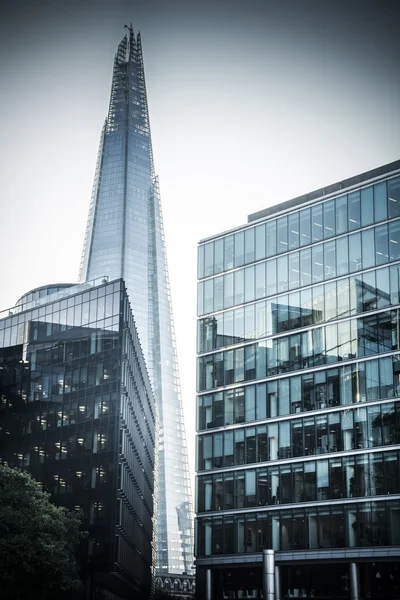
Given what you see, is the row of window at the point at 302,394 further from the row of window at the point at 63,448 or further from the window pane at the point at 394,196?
the window pane at the point at 394,196

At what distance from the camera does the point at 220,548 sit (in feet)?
288

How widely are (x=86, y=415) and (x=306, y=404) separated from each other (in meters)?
29.3

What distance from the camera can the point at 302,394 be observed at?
284 feet

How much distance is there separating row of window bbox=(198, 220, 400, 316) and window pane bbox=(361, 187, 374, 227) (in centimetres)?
113

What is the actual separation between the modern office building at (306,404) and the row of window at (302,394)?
5.3 inches

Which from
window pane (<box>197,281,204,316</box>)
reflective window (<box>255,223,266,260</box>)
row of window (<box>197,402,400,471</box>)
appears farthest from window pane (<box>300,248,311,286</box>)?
row of window (<box>197,402,400,471</box>)

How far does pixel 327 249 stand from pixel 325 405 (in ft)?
54.0

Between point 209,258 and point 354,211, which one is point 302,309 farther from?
point 209,258

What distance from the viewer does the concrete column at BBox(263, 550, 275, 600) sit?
265 ft

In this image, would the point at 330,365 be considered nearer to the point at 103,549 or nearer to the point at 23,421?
the point at 103,549

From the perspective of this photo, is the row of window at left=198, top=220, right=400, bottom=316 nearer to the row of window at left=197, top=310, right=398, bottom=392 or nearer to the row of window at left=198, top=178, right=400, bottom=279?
the row of window at left=198, top=178, right=400, bottom=279

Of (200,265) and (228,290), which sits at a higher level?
(200,265)

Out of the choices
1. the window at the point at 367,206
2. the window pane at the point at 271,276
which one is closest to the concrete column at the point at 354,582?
the window pane at the point at 271,276

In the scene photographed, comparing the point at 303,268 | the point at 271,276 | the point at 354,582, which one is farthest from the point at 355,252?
the point at 354,582
